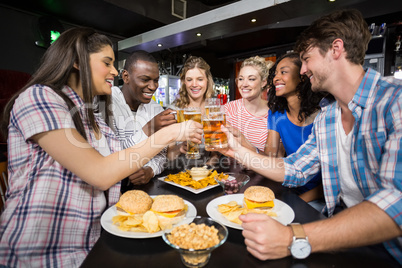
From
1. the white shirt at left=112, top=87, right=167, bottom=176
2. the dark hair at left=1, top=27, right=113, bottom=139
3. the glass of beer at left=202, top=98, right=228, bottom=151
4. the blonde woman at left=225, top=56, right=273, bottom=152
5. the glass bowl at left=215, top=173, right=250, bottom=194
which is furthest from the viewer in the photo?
the blonde woman at left=225, top=56, right=273, bottom=152

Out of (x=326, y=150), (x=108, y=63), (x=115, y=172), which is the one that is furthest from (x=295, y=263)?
(x=108, y=63)

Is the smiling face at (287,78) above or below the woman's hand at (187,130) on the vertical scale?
above

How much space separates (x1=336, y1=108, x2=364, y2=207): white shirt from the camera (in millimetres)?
1409

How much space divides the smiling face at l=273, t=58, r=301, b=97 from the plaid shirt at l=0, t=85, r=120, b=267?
6.66 feet

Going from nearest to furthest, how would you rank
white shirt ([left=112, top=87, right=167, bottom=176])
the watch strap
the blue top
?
the watch strap
the blue top
white shirt ([left=112, top=87, right=167, bottom=176])

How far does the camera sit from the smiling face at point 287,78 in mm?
2389

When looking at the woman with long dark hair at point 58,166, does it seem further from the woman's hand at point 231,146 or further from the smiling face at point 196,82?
the smiling face at point 196,82

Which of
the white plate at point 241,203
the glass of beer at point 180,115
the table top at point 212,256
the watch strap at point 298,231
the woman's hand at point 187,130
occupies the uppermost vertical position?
the glass of beer at point 180,115

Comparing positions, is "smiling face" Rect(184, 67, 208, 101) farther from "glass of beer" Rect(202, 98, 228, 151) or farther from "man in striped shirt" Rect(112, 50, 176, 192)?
"glass of beer" Rect(202, 98, 228, 151)

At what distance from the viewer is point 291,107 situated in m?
2.50

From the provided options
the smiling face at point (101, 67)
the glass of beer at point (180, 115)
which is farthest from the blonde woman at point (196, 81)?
the smiling face at point (101, 67)

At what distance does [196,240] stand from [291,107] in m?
2.13

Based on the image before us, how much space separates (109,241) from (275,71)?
7.96ft

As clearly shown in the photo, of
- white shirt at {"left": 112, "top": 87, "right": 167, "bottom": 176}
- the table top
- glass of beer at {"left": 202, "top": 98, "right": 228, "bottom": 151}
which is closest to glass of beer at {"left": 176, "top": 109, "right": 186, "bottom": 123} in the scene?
glass of beer at {"left": 202, "top": 98, "right": 228, "bottom": 151}
